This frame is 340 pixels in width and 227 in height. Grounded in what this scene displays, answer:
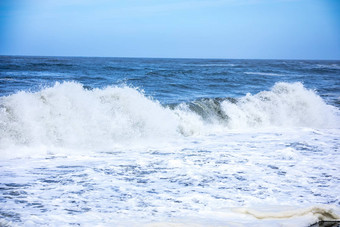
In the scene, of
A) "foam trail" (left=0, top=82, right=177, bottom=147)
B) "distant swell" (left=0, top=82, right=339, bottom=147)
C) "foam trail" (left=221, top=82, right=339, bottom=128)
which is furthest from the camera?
"foam trail" (left=221, top=82, right=339, bottom=128)

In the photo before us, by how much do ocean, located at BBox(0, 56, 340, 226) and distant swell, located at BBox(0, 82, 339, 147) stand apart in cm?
3

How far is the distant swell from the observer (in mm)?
8328

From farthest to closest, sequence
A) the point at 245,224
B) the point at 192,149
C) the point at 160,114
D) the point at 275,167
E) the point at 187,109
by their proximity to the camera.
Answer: the point at 187,109
the point at 160,114
the point at 192,149
the point at 275,167
the point at 245,224

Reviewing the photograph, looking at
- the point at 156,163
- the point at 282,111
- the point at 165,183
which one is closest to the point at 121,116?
the point at 156,163

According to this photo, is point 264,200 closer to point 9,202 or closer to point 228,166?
point 228,166

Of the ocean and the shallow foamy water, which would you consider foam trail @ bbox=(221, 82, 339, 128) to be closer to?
the ocean

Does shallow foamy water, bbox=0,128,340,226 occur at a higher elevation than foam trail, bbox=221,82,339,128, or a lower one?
lower

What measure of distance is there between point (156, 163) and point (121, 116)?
11.9ft

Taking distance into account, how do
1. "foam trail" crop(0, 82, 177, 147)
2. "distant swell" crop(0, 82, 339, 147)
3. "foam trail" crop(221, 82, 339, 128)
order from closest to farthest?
"foam trail" crop(0, 82, 177, 147)
"distant swell" crop(0, 82, 339, 147)
"foam trail" crop(221, 82, 339, 128)

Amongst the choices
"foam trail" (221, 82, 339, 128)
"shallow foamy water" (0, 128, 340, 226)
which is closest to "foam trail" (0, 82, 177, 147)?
"shallow foamy water" (0, 128, 340, 226)

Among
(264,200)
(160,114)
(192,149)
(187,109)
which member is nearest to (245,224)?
(264,200)

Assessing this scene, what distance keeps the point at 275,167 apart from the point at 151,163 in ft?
7.45

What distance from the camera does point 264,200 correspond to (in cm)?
482

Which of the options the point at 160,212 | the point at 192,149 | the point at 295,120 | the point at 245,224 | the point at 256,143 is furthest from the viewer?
the point at 295,120
